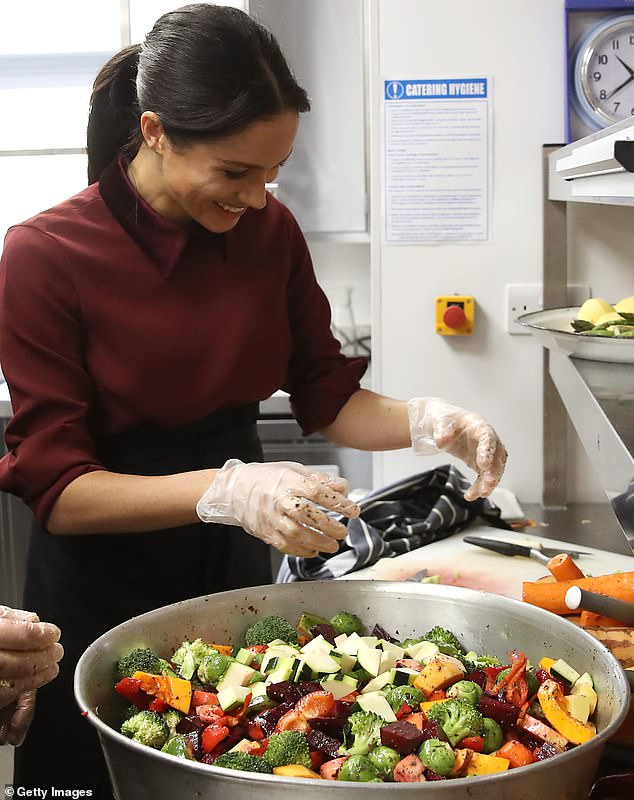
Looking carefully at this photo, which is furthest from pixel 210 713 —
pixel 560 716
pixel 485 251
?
pixel 485 251

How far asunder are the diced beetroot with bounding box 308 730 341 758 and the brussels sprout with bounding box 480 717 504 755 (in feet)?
0.45

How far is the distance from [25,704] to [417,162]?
1.73 metres

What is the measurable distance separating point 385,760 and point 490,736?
0.13 m

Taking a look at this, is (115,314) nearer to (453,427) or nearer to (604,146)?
(453,427)

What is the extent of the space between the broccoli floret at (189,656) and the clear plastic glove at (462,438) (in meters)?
0.55

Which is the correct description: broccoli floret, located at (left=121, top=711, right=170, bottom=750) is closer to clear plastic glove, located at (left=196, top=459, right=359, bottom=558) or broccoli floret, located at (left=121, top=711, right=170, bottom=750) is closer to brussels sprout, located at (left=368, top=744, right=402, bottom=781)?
brussels sprout, located at (left=368, top=744, right=402, bottom=781)

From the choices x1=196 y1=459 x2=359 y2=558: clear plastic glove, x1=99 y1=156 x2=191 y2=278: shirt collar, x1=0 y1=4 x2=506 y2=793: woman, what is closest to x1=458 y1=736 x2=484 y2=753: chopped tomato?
x1=196 y1=459 x2=359 y2=558: clear plastic glove

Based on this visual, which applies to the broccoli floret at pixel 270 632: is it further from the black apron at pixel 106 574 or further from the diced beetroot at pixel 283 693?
the black apron at pixel 106 574

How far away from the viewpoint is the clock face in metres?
2.35

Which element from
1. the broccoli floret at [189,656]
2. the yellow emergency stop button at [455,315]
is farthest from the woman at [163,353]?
the yellow emergency stop button at [455,315]

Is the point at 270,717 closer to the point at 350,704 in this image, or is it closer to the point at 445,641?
the point at 350,704

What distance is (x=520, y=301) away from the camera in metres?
2.49

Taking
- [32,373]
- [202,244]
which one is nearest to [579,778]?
[32,373]

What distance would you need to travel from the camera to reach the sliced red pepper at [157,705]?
1.00 metres
